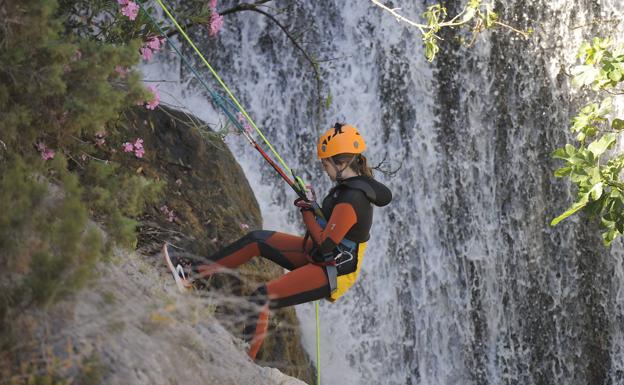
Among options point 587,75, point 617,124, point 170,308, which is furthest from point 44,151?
point 617,124

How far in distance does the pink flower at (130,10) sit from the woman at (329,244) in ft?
4.68

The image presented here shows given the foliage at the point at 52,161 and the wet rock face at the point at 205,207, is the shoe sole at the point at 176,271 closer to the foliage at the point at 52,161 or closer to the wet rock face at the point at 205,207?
the foliage at the point at 52,161

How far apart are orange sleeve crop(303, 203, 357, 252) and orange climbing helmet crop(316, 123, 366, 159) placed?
1.15ft

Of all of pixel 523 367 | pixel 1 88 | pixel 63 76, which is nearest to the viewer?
pixel 1 88

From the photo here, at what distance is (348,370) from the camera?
27.4 feet

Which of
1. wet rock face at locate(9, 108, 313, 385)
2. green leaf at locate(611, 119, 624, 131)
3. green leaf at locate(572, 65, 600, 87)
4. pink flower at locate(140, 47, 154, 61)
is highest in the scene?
green leaf at locate(611, 119, 624, 131)

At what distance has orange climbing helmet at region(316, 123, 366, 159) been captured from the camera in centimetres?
511

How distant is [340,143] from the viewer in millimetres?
5105

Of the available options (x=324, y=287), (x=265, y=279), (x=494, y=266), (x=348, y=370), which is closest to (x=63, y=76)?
(x=324, y=287)

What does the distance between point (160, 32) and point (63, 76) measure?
1.60 metres

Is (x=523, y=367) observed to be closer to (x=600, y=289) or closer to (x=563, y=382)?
(x=563, y=382)

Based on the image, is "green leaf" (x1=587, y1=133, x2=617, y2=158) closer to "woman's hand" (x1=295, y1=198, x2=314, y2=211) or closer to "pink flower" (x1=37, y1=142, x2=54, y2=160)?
"woman's hand" (x1=295, y1=198, x2=314, y2=211)

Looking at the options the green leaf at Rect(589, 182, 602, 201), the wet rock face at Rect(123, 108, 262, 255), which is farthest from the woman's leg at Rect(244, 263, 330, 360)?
the green leaf at Rect(589, 182, 602, 201)

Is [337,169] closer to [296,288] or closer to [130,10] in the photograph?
[296,288]
